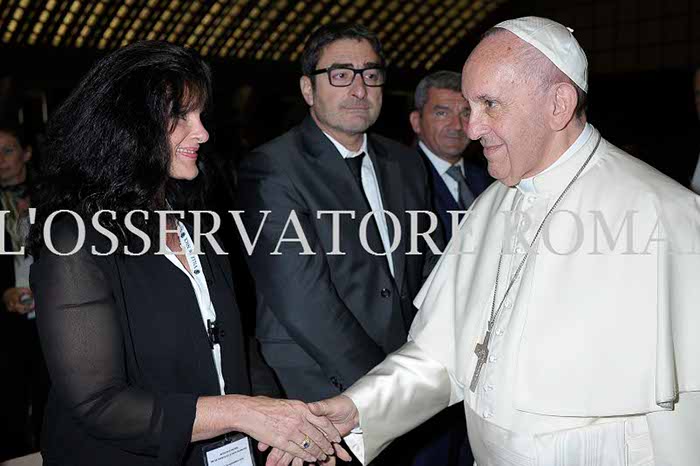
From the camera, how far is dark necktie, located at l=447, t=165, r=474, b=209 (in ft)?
13.9

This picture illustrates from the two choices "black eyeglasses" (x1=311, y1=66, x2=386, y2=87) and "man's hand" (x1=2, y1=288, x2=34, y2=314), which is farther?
"man's hand" (x1=2, y1=288, x2=34, y2=314)

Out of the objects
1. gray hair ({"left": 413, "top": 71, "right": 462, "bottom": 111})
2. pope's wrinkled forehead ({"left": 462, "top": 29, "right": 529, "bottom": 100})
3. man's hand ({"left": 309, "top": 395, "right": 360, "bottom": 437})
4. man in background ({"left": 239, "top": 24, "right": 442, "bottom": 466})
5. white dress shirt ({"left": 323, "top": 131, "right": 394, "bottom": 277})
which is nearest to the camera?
pope's wrinkled forehead ({"left": 462, "top": 29, "right": 529, "bottom": 100})

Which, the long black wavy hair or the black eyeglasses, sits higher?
the black eyeglasses

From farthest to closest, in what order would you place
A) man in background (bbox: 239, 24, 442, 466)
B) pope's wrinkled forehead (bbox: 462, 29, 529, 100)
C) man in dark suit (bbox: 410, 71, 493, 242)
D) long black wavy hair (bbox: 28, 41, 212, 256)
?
1. man in dark suit (bbox: 410, 71, 493, 242)
2. man in background (bbox: 239, 24, 442, 466)
3. pope's wrinkled forehead (bbox: 462, 29, 529, 100)
4. long black wavy hair (bbox: 28, 41, 212, 256)

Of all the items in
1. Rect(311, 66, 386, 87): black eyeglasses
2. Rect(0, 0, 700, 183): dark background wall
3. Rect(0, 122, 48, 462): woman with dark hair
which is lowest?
Rect(0, 122, 48, 462): woman with dark hair

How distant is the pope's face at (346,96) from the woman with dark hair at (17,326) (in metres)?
1.78

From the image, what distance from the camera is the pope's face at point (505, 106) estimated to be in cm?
194

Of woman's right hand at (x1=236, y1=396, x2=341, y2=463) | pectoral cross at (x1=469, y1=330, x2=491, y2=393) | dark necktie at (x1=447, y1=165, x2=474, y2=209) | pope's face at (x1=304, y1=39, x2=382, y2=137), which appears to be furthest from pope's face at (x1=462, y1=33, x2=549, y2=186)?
dark necktie at (x1=447, y1=165, x2=474, y2=209)

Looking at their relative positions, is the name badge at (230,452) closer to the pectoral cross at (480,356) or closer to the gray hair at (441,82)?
the pectoral cross at (480,356)

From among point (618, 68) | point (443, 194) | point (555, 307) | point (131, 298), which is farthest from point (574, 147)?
point (618, 68)

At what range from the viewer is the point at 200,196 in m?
2.35

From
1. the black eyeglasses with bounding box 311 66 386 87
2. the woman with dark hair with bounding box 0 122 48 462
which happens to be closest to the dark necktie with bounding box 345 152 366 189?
the black eyeglasses with bounding box 311 66 386 87

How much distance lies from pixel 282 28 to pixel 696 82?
2314 cm

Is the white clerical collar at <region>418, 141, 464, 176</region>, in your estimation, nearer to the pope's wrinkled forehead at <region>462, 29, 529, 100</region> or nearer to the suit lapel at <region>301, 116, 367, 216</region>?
the suit lapel at <region>301, 116, 367, 216</region>
